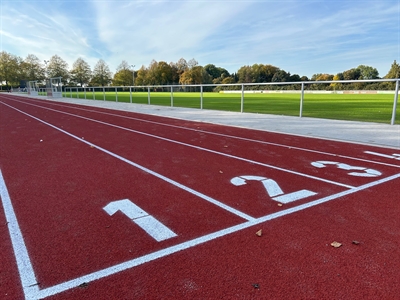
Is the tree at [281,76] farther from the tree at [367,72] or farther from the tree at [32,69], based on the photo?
the tree at [32,69]

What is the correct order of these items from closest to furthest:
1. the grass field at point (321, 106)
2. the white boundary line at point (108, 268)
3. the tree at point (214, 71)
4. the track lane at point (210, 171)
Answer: the white boundary line at point (108, 268), the track lane at point (210, 171), the grass field at point (321, 106), the tree at point (214, 71)

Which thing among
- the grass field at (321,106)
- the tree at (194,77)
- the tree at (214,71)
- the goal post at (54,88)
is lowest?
the grass field at (321,106)

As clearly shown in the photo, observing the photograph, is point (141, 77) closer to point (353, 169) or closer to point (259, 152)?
point (259, 152)

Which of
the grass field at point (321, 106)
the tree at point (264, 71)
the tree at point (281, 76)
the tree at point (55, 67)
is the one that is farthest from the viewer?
the tree at point (264, 71)

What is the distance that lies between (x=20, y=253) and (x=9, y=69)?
100702 millimetres

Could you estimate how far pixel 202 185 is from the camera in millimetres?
4738

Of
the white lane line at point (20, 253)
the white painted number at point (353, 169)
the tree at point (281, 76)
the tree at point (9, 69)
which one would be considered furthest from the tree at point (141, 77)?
the white lane line at point (20, 253)

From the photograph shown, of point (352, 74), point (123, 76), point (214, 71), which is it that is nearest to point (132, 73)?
point (123, 76)

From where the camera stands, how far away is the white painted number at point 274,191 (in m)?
4.18

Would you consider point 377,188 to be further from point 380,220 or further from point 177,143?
point 177,143

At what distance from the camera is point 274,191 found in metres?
4.45

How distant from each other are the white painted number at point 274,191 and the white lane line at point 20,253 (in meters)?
2.99

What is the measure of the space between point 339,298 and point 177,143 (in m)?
6.42

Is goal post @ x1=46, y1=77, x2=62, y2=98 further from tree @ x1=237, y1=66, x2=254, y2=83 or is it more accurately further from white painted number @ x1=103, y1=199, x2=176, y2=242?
tree @ x1=237, y1=66, x2=254, y2=83
